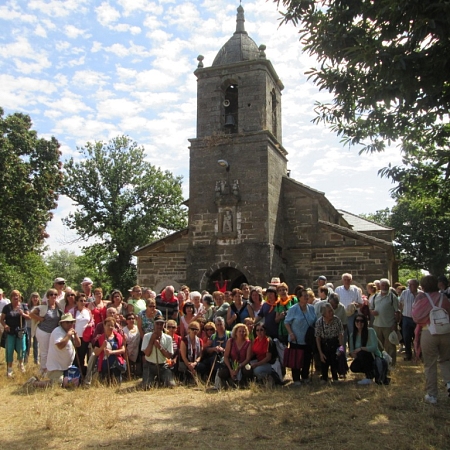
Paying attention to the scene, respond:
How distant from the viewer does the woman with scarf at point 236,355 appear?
8.78 metres

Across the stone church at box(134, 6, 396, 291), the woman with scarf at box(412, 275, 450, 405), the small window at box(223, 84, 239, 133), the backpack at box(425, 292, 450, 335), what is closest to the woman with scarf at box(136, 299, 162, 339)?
the woman with scarf at box(412, 275, 450, 405)

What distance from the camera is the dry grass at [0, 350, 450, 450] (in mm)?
5812

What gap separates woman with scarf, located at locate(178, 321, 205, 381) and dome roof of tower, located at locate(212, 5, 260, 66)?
42.2 feet

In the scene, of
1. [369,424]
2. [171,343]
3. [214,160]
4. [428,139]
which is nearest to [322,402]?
[369,424]

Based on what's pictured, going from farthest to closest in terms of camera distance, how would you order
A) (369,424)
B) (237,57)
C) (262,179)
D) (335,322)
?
(237,57), (262,179), (335,322), (369,424)

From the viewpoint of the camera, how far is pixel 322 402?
738 cm

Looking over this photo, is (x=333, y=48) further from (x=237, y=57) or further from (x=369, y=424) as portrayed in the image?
(x=237, y=57)

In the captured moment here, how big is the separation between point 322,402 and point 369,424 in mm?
1137

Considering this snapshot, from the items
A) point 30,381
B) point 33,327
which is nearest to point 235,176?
point 33,327

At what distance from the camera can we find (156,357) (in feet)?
29.9

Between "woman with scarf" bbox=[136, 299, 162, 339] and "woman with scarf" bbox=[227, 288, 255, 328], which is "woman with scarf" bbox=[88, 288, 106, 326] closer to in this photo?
"woman with scarf" bbox=[136, 299, 162, 339]

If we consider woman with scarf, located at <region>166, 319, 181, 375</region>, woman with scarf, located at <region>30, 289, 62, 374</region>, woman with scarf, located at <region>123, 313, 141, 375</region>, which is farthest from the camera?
woman with scarf, located at <region>123, 313, 141, 375</region>

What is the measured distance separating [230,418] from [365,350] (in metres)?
2.90

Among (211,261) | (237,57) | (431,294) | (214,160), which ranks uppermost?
(237,57)
